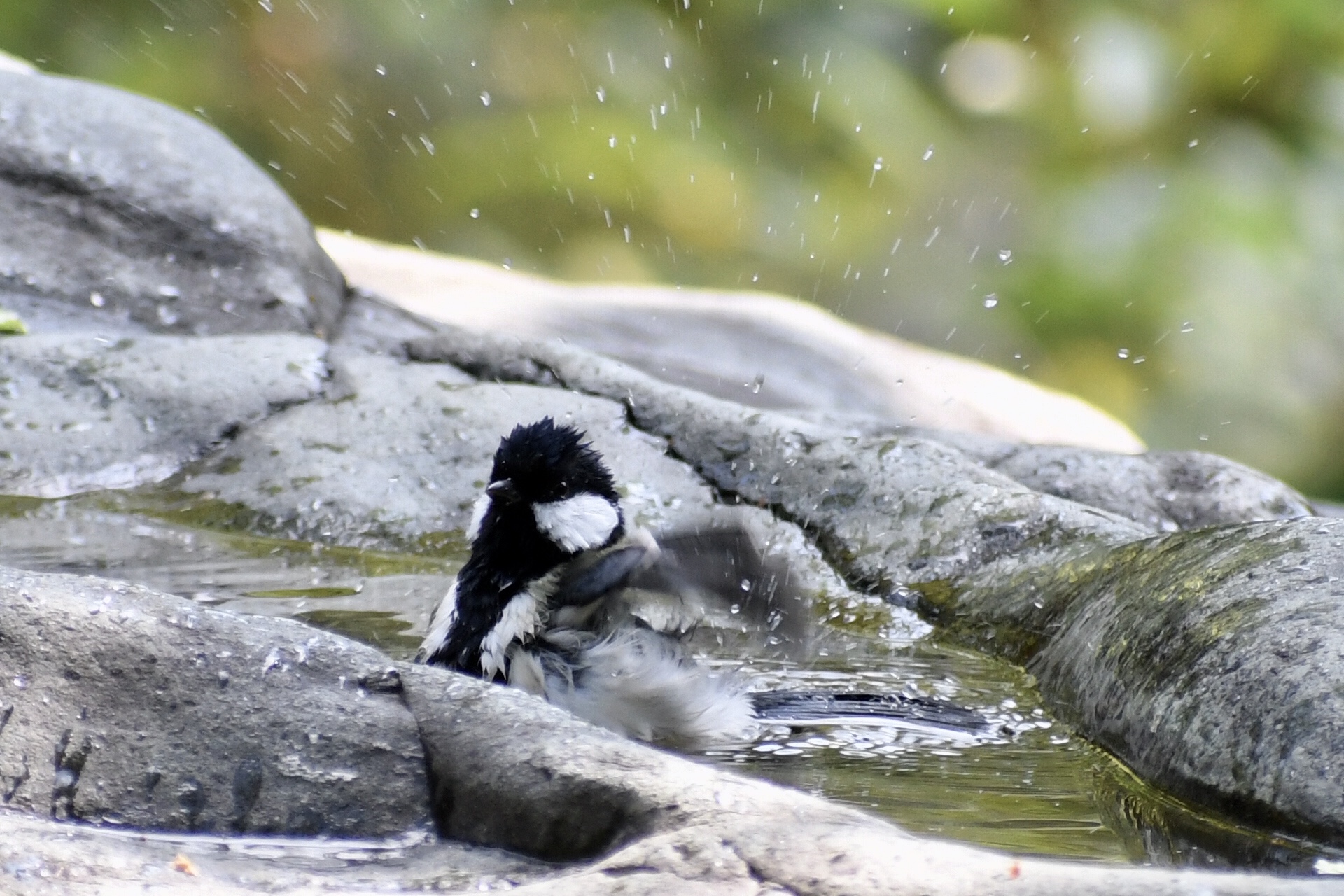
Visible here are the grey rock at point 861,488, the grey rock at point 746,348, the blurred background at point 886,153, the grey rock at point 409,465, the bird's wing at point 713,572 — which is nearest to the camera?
the bird's wing at point 713,572

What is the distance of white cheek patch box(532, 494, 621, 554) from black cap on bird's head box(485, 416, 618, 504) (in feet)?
0.05

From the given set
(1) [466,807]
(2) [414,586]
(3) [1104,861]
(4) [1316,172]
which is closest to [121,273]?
(2) [414,586]

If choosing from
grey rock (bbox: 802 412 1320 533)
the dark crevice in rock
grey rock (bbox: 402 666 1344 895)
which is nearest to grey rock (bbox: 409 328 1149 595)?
grey rock (bbox: 802 412 1320 533)

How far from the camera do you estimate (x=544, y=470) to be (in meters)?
2.94

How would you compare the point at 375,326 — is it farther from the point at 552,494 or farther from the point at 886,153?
the point at 886,153

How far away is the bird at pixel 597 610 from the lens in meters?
2.84

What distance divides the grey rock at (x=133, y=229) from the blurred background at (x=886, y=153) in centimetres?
380

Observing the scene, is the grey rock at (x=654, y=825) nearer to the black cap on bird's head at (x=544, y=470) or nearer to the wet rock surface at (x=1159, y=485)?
the black cap on bird's head at (x=544, y=470)

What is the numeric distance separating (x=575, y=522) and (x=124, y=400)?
2.29 m

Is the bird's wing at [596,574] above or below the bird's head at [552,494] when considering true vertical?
below

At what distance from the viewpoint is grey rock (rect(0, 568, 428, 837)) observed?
2.02 metres

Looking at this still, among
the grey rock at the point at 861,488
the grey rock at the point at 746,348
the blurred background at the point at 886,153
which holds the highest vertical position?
the blurred background at the point at 886,153

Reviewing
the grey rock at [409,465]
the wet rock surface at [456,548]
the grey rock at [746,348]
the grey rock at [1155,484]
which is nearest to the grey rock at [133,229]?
the wet rock surface at [456,548]

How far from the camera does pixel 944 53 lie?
9438 mm
